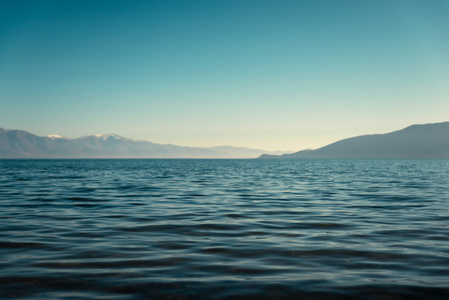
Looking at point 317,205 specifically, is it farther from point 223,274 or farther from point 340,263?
point 223,274

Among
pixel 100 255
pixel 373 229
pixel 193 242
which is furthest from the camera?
pixel 373 229

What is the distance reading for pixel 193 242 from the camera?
8719 millimetres

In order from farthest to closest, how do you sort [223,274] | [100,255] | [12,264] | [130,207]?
[130,207], [100,255], [12,264], [223,274]

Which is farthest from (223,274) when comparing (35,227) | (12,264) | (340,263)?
(35,227)

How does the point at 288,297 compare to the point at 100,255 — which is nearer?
the point at 288,297

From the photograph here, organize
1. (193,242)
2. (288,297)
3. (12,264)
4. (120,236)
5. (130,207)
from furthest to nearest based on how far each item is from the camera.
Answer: (130,207)
(120,236)
(193,242)
(12,264)
(288,297)

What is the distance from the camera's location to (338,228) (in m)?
10.6

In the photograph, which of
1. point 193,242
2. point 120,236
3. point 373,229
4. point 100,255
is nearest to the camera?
point 100,255

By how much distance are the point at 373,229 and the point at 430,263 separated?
354cm

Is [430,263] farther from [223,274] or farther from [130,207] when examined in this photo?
[130,207]

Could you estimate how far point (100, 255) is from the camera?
7.45 metres

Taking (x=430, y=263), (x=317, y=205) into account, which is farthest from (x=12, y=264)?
(x=317, y=205)

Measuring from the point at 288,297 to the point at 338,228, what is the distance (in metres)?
5.89

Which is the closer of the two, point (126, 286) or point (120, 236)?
point (126, 286)
